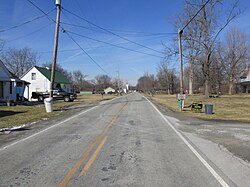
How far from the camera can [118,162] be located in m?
6.02

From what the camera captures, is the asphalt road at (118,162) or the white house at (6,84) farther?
the white house at (6,84)

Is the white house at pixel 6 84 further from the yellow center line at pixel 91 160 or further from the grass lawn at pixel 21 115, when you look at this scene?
the yellow center line at pixel 91 160

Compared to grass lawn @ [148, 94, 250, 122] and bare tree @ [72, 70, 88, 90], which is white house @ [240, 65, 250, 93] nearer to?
grass lawn @ [148, 94, 250, 122]

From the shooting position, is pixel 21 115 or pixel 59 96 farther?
pixel 59 96

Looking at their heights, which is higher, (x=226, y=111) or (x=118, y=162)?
(x=226, y=111)

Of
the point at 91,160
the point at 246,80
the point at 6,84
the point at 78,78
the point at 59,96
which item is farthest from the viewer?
the point at 78,78

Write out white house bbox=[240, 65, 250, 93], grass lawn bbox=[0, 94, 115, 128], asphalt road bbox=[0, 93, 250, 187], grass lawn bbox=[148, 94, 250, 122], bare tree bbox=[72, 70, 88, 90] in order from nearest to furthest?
asphalt road bbox=[0, 93, 250, 187], grass lawn bbox=[0, 94, 115, 128], grass lawn bbox=[148, 94, 250, 122], white house bbox=[240, 65, 250, 93], bare tree bbox=[72, 70, 88, 90]

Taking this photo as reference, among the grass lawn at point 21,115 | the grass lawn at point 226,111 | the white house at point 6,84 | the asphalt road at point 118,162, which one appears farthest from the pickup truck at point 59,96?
the asphalt road at point 118,162

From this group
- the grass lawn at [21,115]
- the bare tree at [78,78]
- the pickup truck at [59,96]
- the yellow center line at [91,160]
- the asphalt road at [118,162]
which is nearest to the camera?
the asphalt road at [118,162]

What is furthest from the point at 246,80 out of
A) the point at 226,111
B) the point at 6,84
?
the point at 6,84

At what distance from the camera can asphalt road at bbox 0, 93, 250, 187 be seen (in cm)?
483

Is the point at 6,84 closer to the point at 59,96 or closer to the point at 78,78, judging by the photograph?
the point at 59,96

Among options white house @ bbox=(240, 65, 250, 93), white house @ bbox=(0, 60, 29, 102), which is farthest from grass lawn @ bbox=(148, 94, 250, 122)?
white house @ bbox=(240, 65, 250, 93)

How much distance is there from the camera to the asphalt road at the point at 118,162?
483cm
